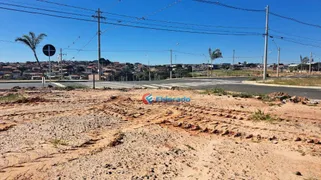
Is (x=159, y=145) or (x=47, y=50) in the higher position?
(x=47, y=50)

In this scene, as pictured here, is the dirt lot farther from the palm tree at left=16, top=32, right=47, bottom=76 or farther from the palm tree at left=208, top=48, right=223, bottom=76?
the palm tree at left=208, top=48, right=223, bottom=76

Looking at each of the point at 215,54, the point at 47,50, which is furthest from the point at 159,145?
the point at 215,54

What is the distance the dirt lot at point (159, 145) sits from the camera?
3758 millimetres

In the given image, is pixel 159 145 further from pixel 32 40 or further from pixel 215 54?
pixel 215 54

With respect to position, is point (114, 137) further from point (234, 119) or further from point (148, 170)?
point (234, 119)

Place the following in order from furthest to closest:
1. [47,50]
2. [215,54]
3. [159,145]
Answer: [215,54] < [47,50] < [159,145]

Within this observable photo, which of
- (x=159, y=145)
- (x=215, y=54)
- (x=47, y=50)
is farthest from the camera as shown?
(x=215, y=54)

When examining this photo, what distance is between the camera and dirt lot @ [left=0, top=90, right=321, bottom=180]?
3758 mm

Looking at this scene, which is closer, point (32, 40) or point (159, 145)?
point (159, 145)

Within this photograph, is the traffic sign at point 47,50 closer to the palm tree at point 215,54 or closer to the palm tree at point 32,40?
the palm tree at point 32,40

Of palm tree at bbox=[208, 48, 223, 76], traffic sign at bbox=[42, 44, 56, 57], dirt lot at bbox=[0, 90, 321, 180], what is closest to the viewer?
dirt lot at bbox=[0, 90, 321, 180]

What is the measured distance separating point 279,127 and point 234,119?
1363mm

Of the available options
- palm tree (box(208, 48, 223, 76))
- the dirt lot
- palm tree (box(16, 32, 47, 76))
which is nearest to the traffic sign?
palm tree (box(16, 32, 47, 76))

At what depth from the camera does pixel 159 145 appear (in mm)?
5082
